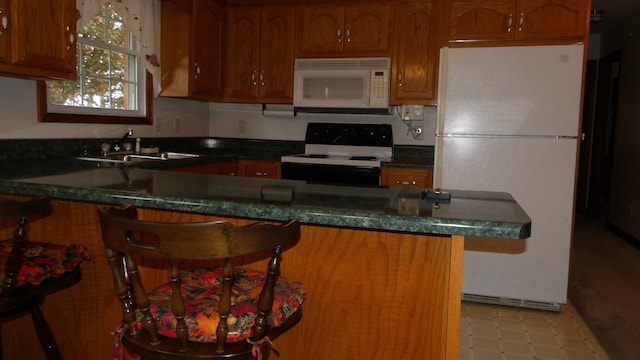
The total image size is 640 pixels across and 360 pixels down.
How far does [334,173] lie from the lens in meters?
3.54

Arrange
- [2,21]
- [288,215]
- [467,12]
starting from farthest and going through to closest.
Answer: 1. [467,12]
2. [2,21]
3. [288,215]

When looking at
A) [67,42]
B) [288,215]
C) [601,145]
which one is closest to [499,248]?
[288,215]

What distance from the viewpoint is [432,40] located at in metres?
3.60

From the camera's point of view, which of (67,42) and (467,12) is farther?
(467,12)

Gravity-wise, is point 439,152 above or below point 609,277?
above

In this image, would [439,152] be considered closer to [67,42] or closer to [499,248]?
[499,248]

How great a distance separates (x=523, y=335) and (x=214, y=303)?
81.5 inches

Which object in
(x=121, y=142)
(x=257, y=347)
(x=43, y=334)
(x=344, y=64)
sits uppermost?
(x=344, y=64)

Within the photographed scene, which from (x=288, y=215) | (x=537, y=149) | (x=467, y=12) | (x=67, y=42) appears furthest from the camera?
(x=467, y=12)

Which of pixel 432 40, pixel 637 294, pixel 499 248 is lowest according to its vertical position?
pixel 637 294

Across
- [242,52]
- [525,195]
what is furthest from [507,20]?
[242,52]

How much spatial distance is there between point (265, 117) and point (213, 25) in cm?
93

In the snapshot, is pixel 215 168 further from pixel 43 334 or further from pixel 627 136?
pixel 627 136

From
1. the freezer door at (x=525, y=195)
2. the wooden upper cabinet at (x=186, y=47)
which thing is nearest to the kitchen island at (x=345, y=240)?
the freezer door at (x=525, y=195)
